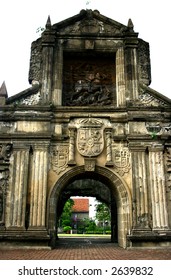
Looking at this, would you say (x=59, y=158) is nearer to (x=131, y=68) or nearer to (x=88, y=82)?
(x=88, y=82)

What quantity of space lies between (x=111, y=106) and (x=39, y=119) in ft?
8.99

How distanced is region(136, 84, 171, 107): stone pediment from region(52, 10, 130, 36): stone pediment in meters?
2.84

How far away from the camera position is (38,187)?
10398 millimetres

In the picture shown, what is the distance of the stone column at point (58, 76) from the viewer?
11.7 meters

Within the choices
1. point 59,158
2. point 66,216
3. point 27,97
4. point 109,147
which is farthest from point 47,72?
point 66,216

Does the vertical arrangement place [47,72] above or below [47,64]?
below

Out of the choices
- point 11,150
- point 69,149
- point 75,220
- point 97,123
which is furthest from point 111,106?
point 75,220

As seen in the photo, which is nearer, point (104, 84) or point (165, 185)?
point (165, 185)

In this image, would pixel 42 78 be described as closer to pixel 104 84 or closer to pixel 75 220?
pixel 104 84

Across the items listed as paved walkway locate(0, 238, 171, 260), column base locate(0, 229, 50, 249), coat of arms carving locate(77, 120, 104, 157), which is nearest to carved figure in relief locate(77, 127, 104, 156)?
coat of arms carving locate(77, 120, 104, 157)

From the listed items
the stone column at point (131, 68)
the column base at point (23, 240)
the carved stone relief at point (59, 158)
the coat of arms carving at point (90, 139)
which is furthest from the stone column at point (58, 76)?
the column base at point (23, 240)

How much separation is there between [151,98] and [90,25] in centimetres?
413

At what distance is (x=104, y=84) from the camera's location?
1265 centimetres

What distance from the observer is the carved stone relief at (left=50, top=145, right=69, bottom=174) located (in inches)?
424
